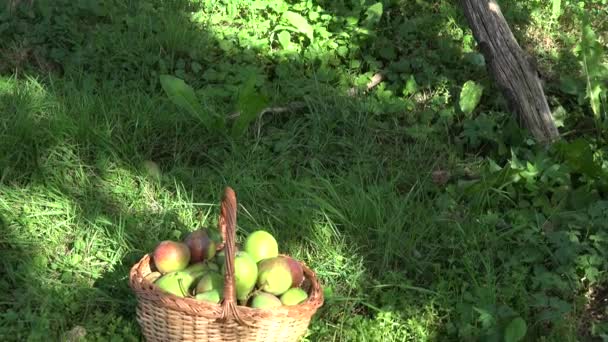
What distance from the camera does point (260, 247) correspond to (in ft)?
11.4

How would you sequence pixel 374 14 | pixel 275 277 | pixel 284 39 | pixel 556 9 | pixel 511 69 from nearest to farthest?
pixel 275 277 → pixel 511 69 → pixel 284 39 → pixel 374 14 → pixel 556 9

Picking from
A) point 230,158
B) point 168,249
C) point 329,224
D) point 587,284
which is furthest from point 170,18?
point 587,284

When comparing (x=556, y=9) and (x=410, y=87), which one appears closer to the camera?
(x=410, y=87)

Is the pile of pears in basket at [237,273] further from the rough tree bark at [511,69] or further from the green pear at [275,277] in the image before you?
the rough tree bark at [511,69]

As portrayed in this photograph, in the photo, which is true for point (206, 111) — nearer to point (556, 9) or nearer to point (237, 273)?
point (237, 273)

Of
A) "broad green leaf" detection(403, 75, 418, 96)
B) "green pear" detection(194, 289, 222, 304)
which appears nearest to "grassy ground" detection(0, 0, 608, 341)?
"broad green leaf" detection(403, 75, 418, 96)

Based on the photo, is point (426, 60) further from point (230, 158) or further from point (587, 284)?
point (587, 284)

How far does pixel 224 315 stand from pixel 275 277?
28 centimetres

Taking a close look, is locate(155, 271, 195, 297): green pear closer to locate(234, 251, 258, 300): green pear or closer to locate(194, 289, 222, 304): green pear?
locate(194, 289, 222, 304): green pear

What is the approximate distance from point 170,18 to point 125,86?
671 mm

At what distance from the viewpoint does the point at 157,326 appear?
3.29m

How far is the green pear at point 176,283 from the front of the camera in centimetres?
326

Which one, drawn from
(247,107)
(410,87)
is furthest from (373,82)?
(247,107)

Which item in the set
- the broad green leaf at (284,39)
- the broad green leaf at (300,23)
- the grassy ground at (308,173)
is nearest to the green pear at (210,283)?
the grassy ground at (308,173)
